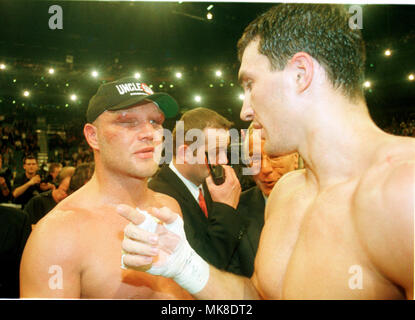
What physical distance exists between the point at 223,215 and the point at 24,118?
255 cm

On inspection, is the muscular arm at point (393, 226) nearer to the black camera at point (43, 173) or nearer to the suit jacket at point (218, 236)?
the suit jacket at point (218, 236)

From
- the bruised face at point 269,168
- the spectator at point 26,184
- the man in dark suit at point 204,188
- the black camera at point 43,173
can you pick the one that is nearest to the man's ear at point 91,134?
the man in dark suit at point 204,188

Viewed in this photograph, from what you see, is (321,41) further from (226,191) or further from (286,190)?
(226,191)

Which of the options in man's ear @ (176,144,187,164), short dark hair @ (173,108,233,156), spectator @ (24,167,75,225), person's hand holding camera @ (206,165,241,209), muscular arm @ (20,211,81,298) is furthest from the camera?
spectator @ (24,167,75,225)

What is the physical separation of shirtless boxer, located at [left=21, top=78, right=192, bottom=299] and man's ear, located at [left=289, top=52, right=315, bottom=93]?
0.65 m

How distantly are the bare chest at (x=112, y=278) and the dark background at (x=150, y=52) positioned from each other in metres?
1.19

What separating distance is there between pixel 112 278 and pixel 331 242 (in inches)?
32.1

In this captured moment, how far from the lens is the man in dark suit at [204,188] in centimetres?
137

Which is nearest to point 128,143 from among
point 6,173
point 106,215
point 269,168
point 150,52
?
point 106,215

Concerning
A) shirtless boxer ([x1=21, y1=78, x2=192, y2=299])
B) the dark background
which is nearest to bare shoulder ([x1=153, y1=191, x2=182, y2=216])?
shirtless boxer ([x1=21, y1=78, x2=192, y2=299])

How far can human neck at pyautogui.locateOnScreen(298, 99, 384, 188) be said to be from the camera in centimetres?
84

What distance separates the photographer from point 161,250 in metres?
0.94

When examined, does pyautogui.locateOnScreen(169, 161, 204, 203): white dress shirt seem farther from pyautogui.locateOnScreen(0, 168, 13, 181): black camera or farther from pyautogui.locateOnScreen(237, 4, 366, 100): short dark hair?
pyautogui.locateOnScreen(0, 168, 13, 181): black camera
